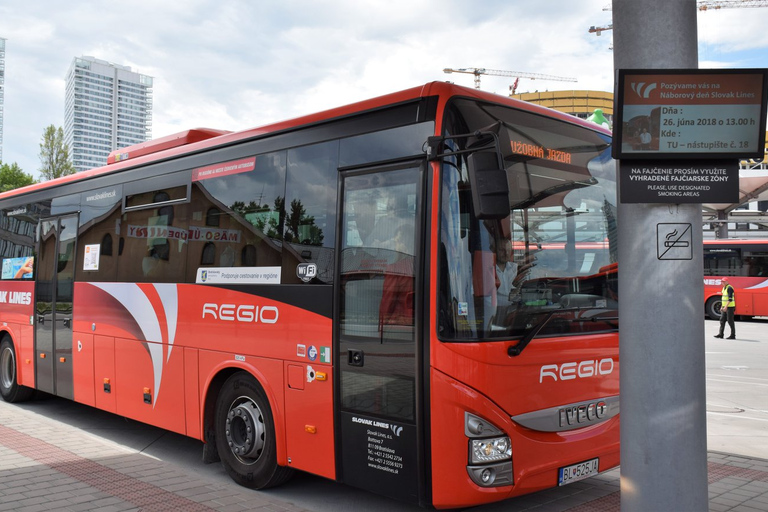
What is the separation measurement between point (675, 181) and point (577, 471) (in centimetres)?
237

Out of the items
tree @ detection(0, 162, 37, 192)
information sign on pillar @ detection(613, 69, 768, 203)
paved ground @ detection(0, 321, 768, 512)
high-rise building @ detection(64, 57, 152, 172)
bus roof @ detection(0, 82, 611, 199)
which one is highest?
high-rise building @ detection(64, 57, 152, 172)

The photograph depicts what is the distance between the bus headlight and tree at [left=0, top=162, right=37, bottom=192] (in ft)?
170

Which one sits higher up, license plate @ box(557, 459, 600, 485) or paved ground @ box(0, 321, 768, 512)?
license plate @ box(557, 459, 600, 485)

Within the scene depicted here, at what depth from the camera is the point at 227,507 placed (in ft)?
18.2

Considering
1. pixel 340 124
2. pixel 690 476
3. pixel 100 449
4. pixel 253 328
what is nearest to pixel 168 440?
pixel 100 449

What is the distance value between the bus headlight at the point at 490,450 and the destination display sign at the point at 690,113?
204 centimetres

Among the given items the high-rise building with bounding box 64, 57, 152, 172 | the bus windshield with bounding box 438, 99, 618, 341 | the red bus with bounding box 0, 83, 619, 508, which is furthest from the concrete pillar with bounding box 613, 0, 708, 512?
the high-rise building with bounding box 64, 57, 152, 172

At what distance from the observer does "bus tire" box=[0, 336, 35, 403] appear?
34.7ft

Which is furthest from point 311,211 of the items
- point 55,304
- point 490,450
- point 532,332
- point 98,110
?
point 98,110

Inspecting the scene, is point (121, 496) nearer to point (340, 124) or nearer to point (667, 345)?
point (340, 124)

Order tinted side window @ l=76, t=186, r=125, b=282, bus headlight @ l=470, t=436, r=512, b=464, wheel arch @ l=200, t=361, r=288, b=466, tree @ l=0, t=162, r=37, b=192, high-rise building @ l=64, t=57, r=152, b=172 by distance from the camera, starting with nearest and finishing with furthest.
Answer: bus headlight @ l=470, t=436, r=512, b=464 → wheel arch @ l=200, t=361, r=288, b=466 → tinted side window @ l=76, t=186, r=125, b=282 → tree @ l=0, t=162, r=37, b=192 → high-rise building @ l=64, t=57, r=152, b=172

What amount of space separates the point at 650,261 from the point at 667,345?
45 centimetres

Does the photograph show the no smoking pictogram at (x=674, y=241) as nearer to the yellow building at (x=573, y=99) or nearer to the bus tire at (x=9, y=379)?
the bus tire at (x=9, y=379)

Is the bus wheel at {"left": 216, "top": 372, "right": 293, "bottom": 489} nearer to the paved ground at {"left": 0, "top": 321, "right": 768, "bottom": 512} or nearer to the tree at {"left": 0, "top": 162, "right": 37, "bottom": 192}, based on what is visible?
the paved ground at {"left": 0, "top": 321, "right": 768, "bottom": 512}
